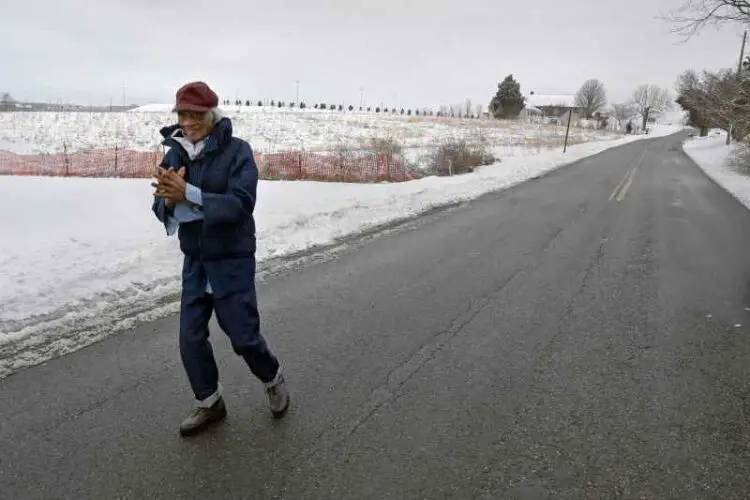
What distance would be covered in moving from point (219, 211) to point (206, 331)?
30.7 inches

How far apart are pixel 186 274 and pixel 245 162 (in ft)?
2.34

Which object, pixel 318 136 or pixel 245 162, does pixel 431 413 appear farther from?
pixel 318 136

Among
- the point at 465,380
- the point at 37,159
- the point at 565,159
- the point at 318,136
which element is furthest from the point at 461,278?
the point at 318,136

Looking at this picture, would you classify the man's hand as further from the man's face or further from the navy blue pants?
the navy blue pants

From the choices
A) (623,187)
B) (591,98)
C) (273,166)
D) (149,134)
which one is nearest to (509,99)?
(591,98)

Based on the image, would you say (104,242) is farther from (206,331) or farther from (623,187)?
(623,187)

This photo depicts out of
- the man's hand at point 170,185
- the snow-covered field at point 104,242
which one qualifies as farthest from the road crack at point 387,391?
the snow-covered field at point 104,242

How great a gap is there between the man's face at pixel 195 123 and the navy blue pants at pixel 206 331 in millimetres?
857

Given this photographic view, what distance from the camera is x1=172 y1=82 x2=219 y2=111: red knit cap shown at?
2768mm

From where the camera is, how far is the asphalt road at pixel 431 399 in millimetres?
2769

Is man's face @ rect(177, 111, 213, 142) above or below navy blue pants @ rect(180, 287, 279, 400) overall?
above

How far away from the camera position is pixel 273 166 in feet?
59.4

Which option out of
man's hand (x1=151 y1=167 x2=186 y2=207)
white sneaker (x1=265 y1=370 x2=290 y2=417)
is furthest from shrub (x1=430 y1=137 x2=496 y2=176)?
man's hand (x1=151 y1=167 x2=186 y2=207)

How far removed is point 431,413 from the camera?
3426mm
